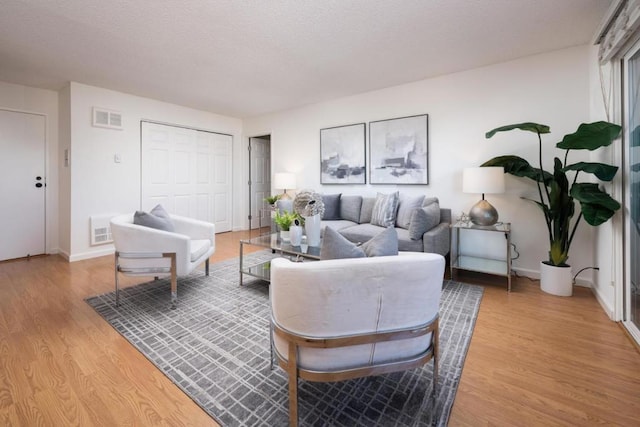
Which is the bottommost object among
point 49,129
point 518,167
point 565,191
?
point 565,191

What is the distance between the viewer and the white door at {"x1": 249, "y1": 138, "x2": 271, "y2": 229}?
636cm

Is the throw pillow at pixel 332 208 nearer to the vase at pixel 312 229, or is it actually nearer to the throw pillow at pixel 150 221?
the vase at pixel 312 229

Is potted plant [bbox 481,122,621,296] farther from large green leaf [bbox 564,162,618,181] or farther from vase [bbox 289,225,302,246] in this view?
vase [bbox 289,225,302,246]

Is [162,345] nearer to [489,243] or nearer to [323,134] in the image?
[489,243]

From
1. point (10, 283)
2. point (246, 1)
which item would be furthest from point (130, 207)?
point (246, 1)

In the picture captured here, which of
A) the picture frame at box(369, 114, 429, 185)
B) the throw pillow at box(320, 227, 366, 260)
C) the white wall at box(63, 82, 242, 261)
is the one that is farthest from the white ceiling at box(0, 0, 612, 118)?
the throw pillow at box(320, 227, 366, 260)

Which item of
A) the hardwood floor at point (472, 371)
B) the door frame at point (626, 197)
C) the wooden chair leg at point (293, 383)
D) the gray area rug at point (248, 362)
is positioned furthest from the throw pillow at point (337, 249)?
the door frame at point (626, 197)

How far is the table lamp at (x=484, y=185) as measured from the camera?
2863 millimetres

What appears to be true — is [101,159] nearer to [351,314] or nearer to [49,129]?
[49,129]

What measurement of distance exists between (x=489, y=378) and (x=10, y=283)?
14.7ft

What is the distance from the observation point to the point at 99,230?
4.14 metres

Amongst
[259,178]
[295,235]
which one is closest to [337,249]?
[295,235]

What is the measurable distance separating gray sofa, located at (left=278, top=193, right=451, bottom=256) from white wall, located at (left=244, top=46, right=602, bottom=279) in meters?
0.33

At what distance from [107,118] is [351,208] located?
381 centimetres
